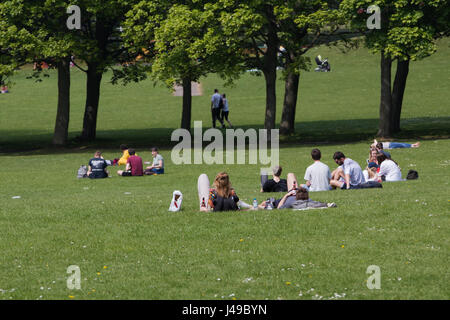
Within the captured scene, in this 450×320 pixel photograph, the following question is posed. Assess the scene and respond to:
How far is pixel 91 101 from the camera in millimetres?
40625

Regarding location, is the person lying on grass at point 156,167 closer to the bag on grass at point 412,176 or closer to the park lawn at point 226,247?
the park lawn at point 226,247

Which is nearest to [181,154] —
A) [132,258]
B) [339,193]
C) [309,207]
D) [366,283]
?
[339,193]

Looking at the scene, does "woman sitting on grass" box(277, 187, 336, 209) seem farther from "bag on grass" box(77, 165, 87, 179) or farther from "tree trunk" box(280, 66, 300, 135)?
"tree trunk" box(280, 66, 300, 135)

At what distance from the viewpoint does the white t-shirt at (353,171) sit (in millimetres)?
19594

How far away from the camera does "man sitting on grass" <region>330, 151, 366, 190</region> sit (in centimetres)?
1958

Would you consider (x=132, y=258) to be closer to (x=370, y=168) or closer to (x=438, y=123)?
(x=370, y=168)

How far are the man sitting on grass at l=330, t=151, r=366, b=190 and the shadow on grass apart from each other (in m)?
15.7

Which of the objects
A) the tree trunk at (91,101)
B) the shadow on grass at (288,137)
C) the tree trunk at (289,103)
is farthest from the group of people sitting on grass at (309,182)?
the tree trunk at (91,101)

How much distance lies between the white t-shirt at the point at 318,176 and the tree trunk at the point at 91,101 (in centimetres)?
2247

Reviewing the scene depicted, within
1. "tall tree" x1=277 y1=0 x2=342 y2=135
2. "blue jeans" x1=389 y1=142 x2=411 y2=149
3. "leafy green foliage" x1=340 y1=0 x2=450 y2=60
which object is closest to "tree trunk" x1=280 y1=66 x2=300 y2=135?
"tall tree" x1=277 y1=0 x2=342 y2=135

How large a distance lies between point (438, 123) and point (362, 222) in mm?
31780

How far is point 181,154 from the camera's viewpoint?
111ft
